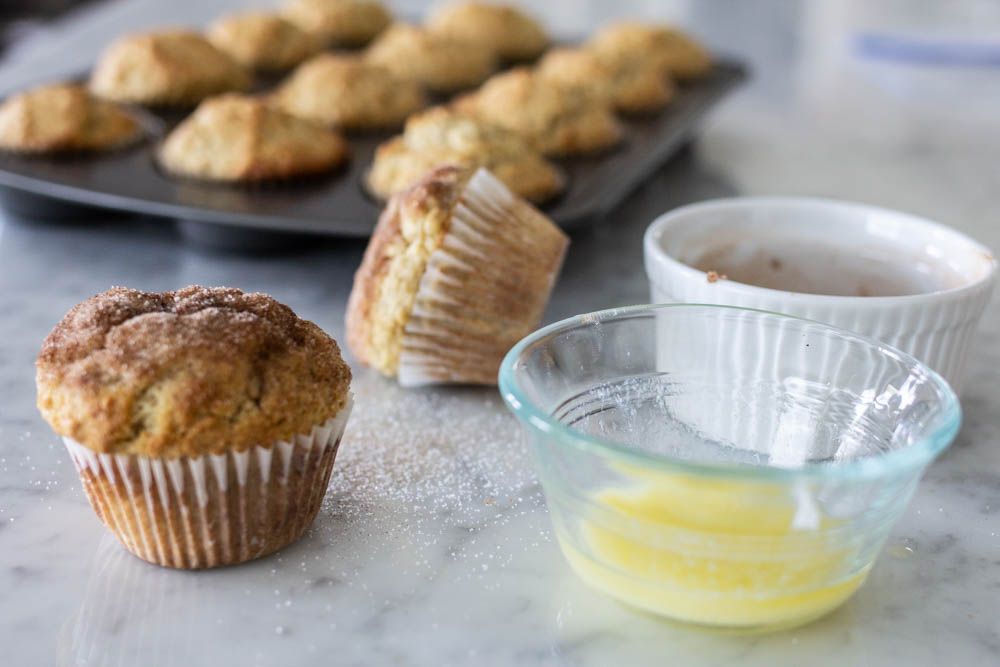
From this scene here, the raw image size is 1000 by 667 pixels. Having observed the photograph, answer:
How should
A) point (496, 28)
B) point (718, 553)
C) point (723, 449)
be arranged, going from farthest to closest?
1. point (496, 28)
2. point (723, 449)
3. point (718, 553)

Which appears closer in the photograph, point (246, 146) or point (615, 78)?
point (246, 146)

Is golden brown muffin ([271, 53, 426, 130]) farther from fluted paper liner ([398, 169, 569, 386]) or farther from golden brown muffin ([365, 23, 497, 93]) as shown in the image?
fluted paper liner ([398, 169, 569, 386])

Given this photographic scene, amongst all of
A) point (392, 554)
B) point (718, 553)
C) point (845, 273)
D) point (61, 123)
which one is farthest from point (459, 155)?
point (718, 553)

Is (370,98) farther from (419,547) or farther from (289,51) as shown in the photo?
(419,547)

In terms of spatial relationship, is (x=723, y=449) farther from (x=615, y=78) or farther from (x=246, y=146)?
(x=615, y=78)

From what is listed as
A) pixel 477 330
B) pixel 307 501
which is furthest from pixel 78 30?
pixel 307 501

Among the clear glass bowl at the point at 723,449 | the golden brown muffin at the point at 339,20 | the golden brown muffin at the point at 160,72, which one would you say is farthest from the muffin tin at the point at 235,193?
the golden brown muffin at the point at 339,20

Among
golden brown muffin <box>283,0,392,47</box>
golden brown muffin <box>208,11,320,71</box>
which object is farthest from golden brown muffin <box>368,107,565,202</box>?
golden brown muffin <box>283,0,392,47</box>
